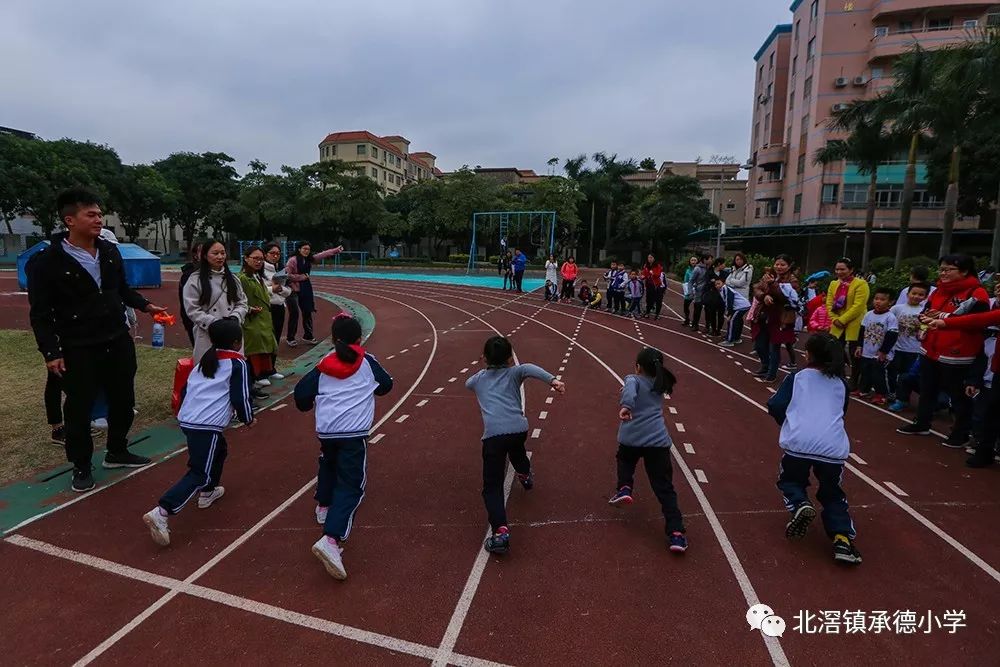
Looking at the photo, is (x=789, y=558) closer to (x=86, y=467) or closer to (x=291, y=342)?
(x=86, y=467)

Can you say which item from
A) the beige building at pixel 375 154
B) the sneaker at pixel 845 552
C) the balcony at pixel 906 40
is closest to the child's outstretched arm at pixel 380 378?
the sneaker at pixel 845 552

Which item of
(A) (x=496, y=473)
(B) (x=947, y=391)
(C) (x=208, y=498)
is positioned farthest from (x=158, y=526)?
(B) (x=947, y=391)

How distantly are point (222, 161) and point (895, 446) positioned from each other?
55673mm

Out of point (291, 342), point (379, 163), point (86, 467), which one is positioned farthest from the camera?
point (379, 163)

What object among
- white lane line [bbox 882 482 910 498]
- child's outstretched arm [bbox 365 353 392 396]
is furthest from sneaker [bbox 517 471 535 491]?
white lane line [bbox 882 482 910 498]

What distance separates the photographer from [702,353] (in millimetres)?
10195

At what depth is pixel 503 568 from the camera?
10.8ft

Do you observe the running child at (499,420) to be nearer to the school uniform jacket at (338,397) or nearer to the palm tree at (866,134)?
the school uniform jacket at (338,397)

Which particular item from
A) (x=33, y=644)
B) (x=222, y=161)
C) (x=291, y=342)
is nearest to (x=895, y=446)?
(x=33, y=644)

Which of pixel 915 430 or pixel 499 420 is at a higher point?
pixel 499 420

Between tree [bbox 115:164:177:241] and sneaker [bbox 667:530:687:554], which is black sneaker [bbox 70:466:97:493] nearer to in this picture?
sneaker [bbox 667:530:687:554]

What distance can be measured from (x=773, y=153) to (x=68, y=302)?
44127mm

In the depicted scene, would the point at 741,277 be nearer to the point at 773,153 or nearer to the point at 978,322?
the point at 978,322

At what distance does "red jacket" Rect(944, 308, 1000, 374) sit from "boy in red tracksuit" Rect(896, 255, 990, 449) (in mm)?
147
